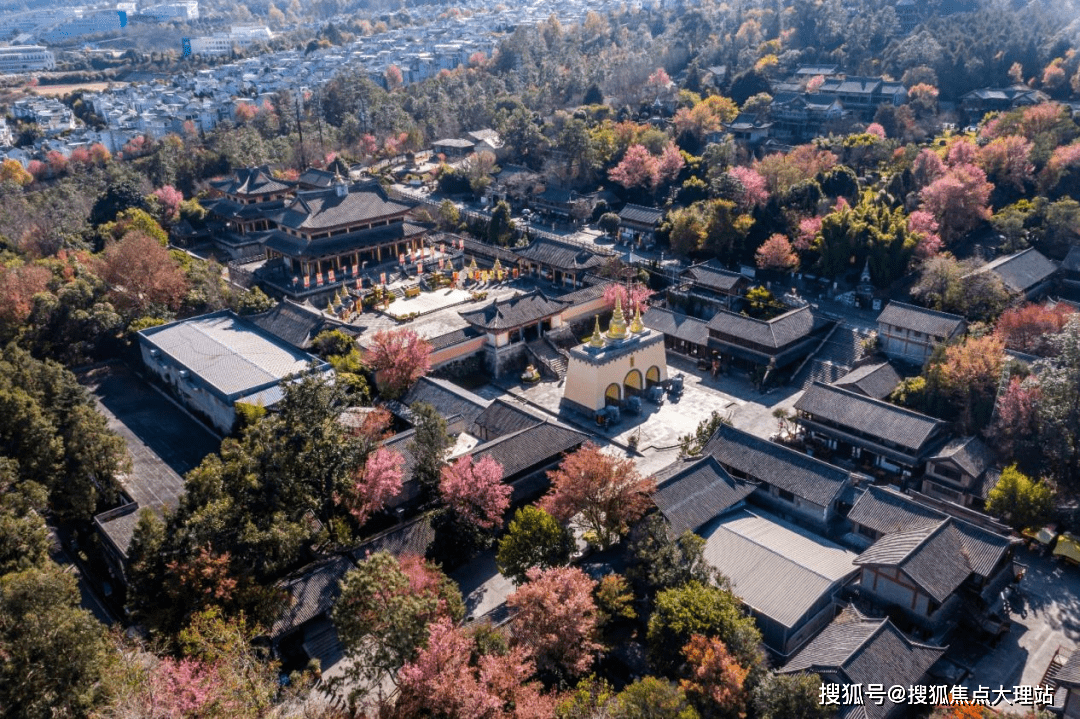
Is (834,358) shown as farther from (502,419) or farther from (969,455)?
(502,419)

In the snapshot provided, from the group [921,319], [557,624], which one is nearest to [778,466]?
[557,624]

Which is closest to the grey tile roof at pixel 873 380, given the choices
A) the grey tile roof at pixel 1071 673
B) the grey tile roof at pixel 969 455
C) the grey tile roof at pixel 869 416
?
the grey tile roof at pixel 869 416

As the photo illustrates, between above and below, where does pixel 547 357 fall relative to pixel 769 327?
below

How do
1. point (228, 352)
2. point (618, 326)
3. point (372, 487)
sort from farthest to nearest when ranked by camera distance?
1. point (228, 352)
2. point (618, 326)
3. point (372, 487)

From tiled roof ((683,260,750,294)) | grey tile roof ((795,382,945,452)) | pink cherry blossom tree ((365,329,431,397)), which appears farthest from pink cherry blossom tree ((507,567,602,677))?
tiled roof ((683,260,750,294))

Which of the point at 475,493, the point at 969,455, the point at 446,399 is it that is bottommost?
the point at 446,399

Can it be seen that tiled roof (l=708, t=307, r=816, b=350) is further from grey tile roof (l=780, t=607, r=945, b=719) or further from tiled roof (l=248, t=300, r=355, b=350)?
tiled roof (l=248, t=300, r=355, b=350)

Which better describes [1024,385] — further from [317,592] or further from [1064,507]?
[317,592]
